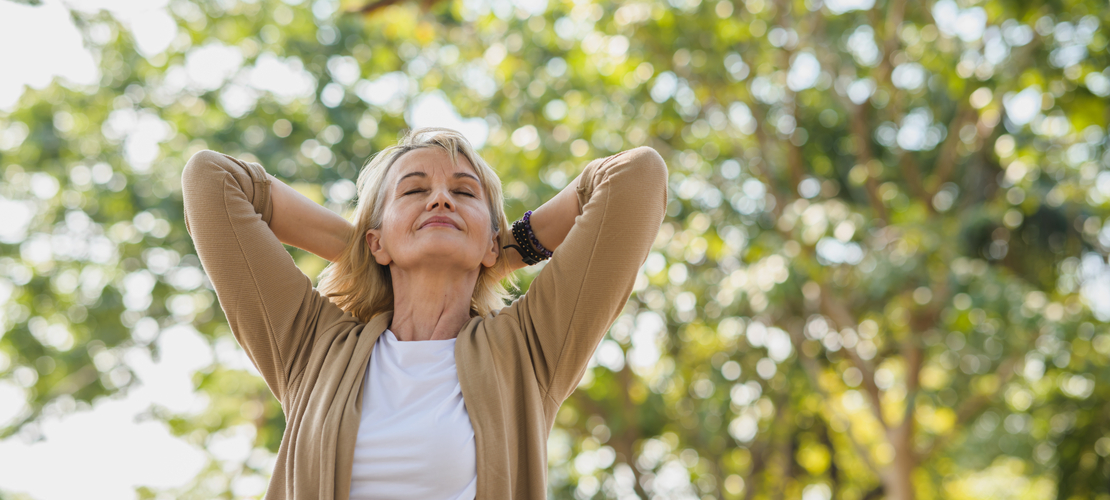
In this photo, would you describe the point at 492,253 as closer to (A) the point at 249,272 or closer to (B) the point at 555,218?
(B) the point at 555,218

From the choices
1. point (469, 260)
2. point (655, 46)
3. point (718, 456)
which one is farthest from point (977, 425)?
point (469, 260)

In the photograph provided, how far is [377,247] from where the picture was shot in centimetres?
179

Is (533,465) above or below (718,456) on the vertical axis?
above

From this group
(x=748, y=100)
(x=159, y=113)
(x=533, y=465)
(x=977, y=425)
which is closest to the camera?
(x=533, y=465)

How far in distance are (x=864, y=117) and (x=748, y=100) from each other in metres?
1.19

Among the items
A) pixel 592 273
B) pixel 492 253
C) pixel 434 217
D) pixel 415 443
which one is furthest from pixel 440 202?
pixel 415 443

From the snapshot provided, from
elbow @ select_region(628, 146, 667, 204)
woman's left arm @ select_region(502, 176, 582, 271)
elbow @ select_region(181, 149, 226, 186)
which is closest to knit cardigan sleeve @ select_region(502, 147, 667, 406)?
elbow @ select_region(628, 146, 667, 204)

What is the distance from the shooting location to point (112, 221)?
26.0 feet

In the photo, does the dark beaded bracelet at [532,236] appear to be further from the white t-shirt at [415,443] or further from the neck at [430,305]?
the white t-shirt at [415,443]

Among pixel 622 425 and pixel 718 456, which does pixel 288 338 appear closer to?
pixel 622 425

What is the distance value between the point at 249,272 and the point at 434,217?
1.14ft

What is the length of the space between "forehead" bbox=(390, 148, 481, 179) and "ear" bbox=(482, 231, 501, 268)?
0.45 feet

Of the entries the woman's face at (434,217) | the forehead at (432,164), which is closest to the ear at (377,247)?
the woman's face at (434,217)

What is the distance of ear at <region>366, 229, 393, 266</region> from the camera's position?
1.76 meters
